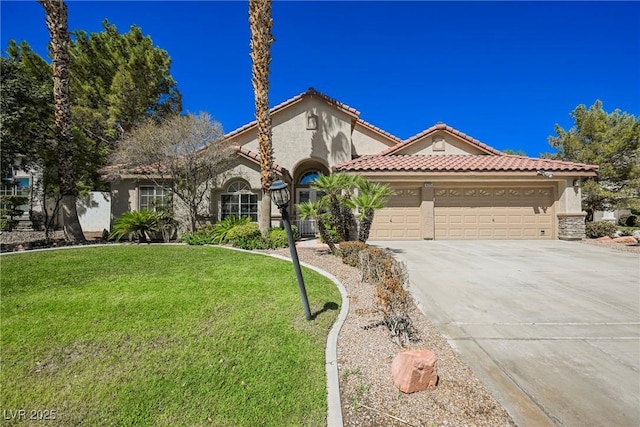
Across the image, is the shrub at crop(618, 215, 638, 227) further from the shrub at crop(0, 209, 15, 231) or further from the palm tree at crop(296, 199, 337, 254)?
the shrub at crop(0, 209, 15, 231)

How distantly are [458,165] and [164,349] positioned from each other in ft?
50.2

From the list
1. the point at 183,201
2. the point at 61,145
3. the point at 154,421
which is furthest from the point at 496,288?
the point at 61,145

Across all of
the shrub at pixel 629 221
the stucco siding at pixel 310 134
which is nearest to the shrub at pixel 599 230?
the stucco siding at pixel 310 134

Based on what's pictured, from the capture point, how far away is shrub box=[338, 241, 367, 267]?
8.45 metres

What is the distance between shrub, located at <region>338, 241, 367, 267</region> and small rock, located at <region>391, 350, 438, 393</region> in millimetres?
5026

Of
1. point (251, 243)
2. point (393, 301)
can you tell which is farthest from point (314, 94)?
point (393, 301)

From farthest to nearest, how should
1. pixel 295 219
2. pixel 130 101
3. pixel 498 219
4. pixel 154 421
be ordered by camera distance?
pixel 130 101 < pixel 295 219 < pixel 498 219 < pixel 154 421

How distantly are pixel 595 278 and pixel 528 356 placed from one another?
563cm

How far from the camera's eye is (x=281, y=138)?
17.0 m

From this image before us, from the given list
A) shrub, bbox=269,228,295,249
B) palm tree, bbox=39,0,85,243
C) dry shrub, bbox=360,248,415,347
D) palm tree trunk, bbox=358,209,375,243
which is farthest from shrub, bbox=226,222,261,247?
dry shrub, bbox=360,248,415,347

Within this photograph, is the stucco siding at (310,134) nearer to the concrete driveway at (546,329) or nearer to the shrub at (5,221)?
the concrete driveway at (546,329)

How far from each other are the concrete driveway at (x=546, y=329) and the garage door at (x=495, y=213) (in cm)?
545

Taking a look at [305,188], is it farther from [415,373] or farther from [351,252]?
[415,373]

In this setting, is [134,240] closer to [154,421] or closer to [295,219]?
[295,219]
